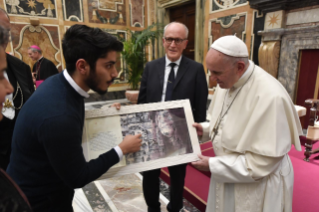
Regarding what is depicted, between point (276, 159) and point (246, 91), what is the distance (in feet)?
1.49

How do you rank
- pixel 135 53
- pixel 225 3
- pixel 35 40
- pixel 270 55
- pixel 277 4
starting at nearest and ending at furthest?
1. pixel 277 4
2. pixel 270 55
3. pixel 225 3
4. pixel 35 40
5. pixel 135 53

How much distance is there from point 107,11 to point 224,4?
4172mm

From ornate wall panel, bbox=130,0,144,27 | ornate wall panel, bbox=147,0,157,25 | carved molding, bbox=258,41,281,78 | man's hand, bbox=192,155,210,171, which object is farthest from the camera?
ornate wall panel, bbox=147,0,157,25

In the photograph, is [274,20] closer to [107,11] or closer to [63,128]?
[63,128]

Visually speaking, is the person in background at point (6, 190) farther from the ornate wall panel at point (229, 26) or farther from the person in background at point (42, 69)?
the ornate wall panel at point (229, 26)

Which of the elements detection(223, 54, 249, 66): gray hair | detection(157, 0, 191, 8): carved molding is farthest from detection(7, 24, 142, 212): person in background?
detection(157, 0, 191, 8): carved molding

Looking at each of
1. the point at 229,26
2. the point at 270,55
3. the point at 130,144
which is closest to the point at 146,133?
the point at 130,144

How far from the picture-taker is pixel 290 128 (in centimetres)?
135

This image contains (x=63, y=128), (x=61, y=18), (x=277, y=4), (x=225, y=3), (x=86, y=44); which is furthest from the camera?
(x=61, y=18)

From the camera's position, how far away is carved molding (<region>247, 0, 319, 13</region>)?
3.89m

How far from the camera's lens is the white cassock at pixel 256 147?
1.22 metres

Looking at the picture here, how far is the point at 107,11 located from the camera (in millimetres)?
7434

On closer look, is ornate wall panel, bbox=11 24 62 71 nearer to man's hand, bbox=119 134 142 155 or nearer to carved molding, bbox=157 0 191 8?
carved molding, bbox=157 0 191 8

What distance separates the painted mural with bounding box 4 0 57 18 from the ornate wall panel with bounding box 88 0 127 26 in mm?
1209
